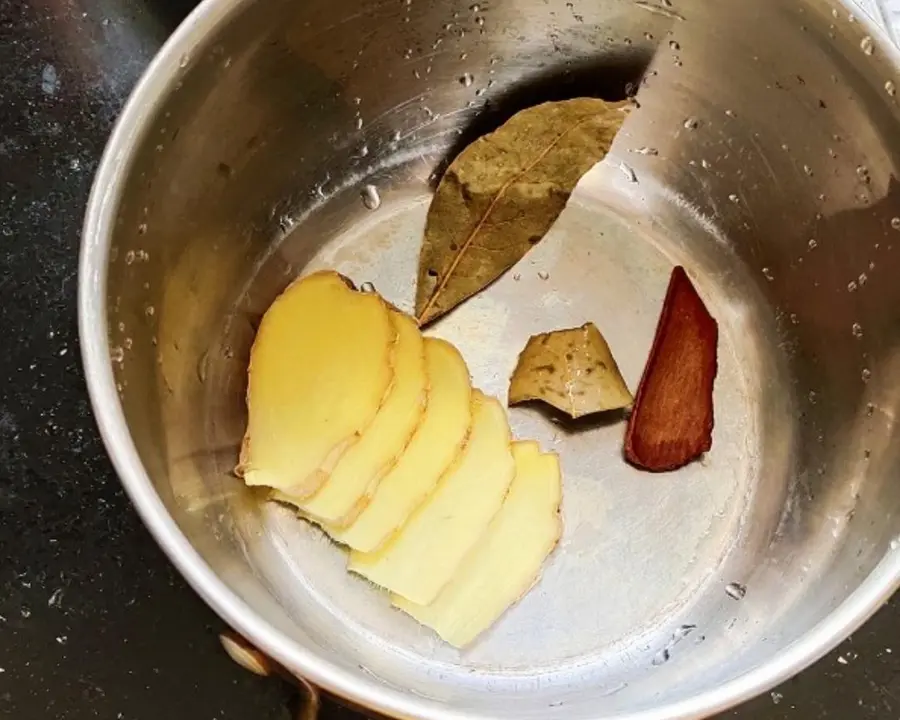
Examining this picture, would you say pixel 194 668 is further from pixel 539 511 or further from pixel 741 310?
pixel 741 310

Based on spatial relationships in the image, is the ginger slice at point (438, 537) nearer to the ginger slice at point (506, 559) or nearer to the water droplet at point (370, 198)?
the ginger slice at point (506, 559)

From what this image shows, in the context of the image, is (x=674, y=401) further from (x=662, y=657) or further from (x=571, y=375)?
(x=662, y=657)

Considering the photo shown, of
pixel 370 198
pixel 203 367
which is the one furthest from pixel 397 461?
pixel 370 198

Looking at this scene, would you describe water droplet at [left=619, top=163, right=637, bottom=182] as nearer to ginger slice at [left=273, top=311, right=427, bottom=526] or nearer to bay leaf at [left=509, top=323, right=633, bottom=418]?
bay leaf at [left=509, top=323, right=633, bottom=418]

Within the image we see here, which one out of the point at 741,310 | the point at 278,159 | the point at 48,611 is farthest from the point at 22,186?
the point at 741,310

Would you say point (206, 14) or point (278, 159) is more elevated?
point (206, 14)

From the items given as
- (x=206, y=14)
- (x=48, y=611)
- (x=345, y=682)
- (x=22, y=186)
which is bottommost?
(x=48, y=611)
